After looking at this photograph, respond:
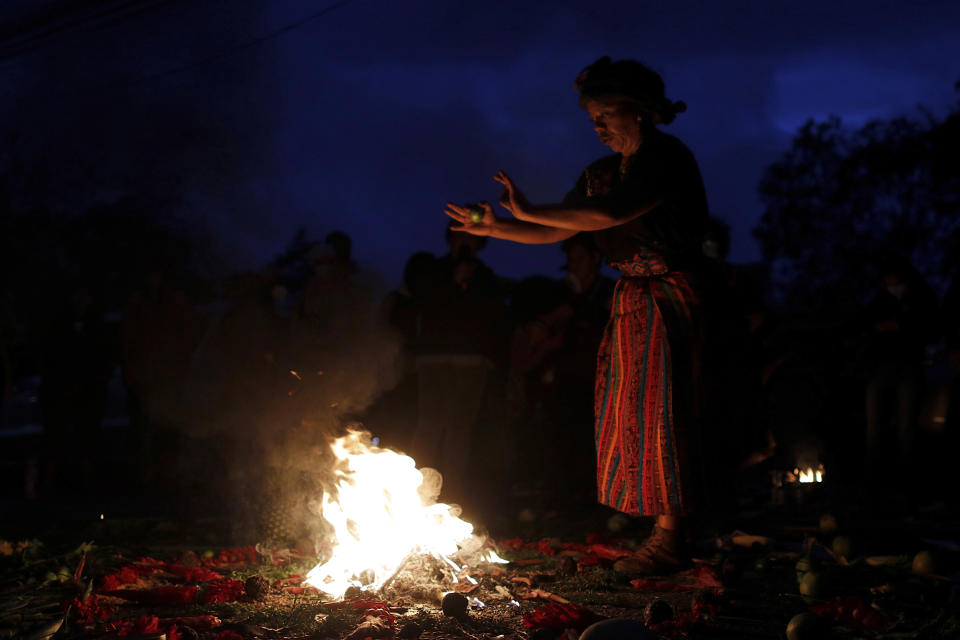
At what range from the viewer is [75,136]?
45.5 feet

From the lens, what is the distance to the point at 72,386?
9.49 metres

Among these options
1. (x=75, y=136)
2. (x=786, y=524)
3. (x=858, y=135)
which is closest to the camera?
(x=786, y=524)

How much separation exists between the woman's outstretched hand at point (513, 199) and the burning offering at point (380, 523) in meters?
1.63

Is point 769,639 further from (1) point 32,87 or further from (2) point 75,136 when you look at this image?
(2) point 75,136

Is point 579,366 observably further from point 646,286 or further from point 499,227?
point 499,227

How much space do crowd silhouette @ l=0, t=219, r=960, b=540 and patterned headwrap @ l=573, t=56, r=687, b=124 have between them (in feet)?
7.07

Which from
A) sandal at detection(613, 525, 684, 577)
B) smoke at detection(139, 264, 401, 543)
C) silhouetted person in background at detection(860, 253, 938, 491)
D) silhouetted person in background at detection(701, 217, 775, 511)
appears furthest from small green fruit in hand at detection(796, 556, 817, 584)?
silhouetted person in background at detection(860, 253, 938, 491)

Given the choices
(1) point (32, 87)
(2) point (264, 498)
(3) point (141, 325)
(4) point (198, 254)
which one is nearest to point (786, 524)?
(2) point (264, 498)

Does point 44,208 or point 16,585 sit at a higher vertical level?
point 44,208

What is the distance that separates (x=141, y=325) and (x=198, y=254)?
1.77 m

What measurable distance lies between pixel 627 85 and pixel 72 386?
25.5 ft

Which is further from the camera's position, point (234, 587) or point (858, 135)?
point (858, 135)

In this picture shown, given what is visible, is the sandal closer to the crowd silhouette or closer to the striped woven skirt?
the striped woven skirt

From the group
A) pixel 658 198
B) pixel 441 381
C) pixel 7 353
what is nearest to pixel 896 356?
pixel 441 381
